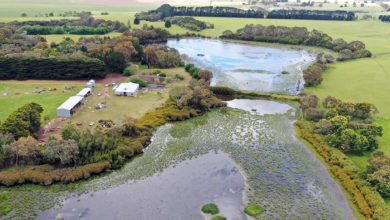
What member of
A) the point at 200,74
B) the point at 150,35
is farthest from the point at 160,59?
the point at 150,35

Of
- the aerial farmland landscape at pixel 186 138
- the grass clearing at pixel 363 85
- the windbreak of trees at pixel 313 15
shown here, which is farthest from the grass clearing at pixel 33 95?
the windbreak of trees at pixel 313 15

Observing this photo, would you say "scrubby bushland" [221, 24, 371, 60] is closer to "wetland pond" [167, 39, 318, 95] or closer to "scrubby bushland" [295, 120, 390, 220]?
"wetland pond" [167, 39, 318, 95]

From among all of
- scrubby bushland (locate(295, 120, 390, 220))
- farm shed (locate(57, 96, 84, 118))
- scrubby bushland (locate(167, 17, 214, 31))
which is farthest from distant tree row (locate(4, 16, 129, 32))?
scrubby bushland (locate(295, 120, 390, 220))

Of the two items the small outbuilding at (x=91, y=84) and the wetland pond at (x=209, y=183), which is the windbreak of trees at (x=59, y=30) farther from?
the wetland pond at (x=209, y=183)

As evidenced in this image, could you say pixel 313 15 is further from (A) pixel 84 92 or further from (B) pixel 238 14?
(A) pixel 84 92

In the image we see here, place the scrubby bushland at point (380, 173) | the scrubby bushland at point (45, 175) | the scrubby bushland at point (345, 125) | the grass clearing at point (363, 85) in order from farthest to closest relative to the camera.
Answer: the grass clearing at point (363, 85), the scrubby bushland at point (345, 125), the scrubby bushland at point (45, 175), the scrubby bushland at point (380, 173)

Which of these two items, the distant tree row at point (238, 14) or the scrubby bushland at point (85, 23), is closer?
the scrubby bushland at point (85, 23)
